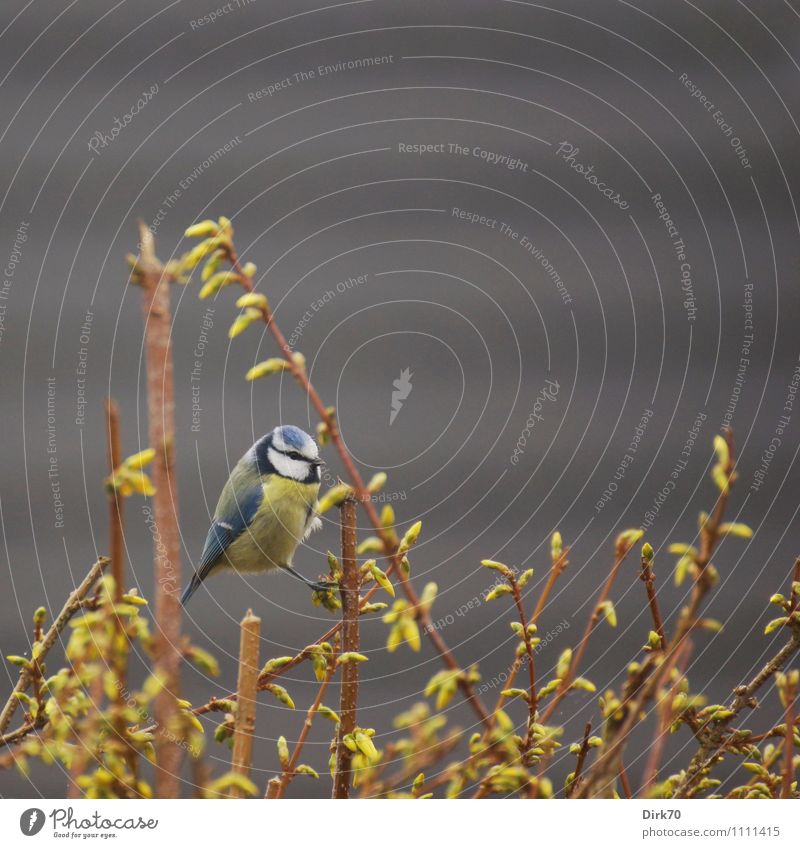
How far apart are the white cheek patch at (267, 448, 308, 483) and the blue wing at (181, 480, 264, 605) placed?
0.08ft

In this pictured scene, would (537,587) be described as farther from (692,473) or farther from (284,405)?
(284,405)

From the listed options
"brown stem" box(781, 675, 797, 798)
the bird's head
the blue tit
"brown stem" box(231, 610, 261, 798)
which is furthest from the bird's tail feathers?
"brown stem" box(781, 675, 797, 798)

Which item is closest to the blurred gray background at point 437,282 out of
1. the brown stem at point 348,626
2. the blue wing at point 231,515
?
the blue wing at point 231,515

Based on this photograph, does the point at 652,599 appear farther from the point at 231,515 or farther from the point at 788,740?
the point at 231,515

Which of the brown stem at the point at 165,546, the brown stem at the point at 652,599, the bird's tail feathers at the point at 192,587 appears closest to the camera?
the brown stem at the point at 165,546

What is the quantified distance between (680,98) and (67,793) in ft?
2.64

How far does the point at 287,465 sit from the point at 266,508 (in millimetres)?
43

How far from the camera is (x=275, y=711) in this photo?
727 mm

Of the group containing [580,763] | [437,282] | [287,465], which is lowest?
[580,763]

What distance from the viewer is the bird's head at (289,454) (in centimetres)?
69

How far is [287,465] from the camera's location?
2.32 feet

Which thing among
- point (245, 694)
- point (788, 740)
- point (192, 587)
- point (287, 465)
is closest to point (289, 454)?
point (287, 465)

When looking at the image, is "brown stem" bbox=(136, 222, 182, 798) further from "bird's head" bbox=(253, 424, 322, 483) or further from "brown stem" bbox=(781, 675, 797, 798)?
"brown stem" bbox=(781, 675, 797, 798)

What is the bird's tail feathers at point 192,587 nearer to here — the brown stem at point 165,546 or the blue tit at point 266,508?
the blue tit at point 266,508
